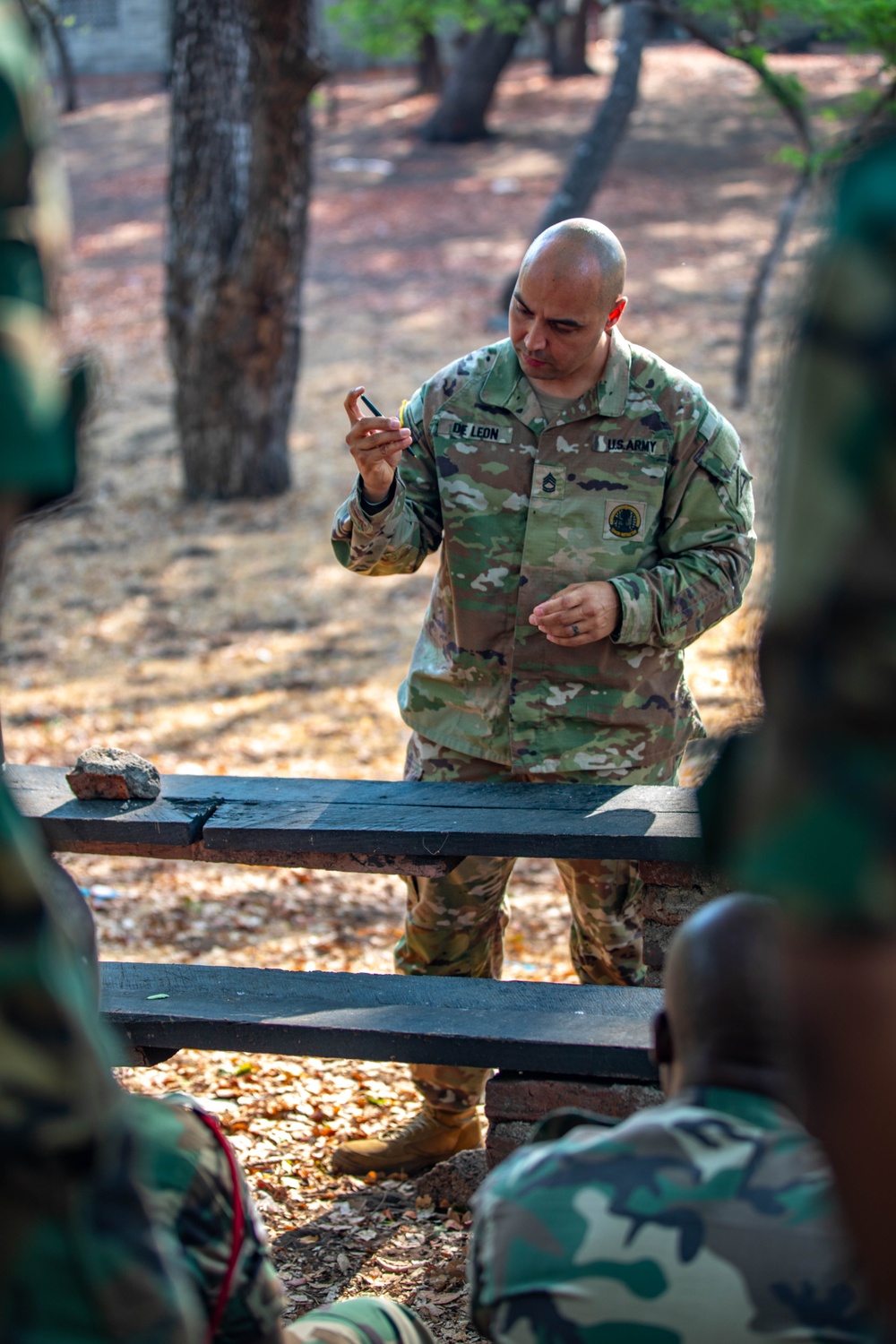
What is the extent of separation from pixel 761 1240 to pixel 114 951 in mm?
3576

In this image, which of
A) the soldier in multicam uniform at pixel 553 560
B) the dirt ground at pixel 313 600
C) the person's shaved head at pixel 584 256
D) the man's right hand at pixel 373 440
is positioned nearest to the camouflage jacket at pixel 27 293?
the dirt ground at pixel 313 600

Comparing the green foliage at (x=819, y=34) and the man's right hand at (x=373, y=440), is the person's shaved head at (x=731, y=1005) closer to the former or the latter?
the man's right hand at (x=373, y=440)

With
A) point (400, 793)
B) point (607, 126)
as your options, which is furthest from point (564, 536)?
point (607, 126)

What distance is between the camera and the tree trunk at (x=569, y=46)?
25.6 metres

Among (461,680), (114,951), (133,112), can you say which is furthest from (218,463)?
(133,112)

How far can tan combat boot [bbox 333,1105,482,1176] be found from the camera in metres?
3.44

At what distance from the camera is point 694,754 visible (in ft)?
5.60

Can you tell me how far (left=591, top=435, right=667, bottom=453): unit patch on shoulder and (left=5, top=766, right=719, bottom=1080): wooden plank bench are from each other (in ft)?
2.80

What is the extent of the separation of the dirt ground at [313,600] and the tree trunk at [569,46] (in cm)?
554

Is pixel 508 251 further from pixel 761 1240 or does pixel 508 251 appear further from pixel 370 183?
pixel 761 1240

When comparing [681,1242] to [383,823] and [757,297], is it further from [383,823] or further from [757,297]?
[757,297]

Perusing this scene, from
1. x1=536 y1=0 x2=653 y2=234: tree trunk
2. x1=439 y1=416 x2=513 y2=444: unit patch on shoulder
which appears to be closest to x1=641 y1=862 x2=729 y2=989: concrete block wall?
x1=439 y1=416 x2=513 y2=444: unit patch on shoulder

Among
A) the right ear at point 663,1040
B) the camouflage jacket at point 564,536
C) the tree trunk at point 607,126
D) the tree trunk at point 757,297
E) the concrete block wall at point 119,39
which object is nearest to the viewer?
the right ear at point 663,1040

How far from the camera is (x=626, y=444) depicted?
10.8 ft
